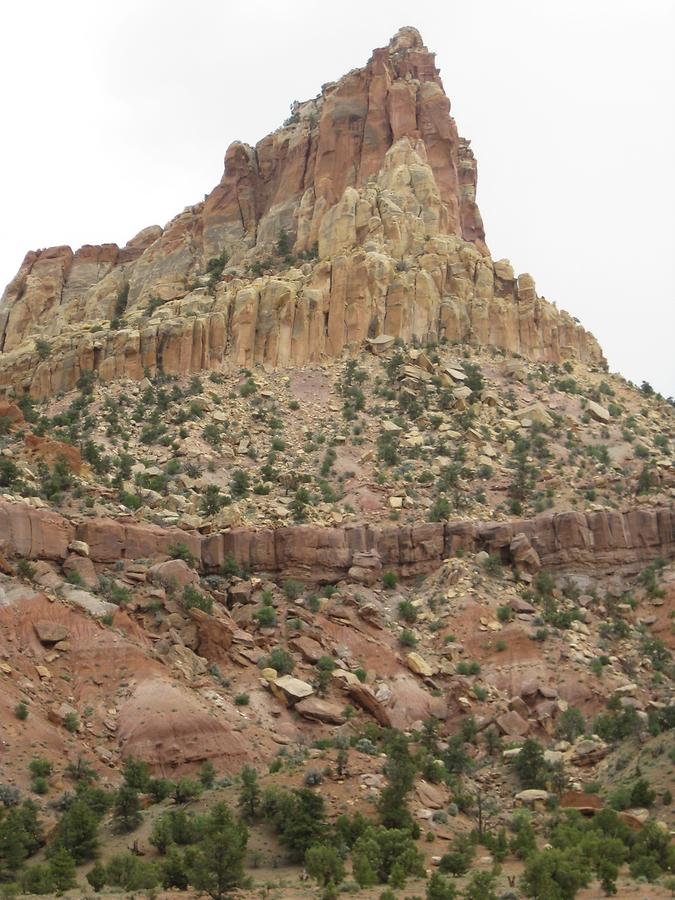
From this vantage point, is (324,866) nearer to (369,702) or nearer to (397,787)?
(397,787)

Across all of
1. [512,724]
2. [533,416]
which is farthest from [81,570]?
[533,416]

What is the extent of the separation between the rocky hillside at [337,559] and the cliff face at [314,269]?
0.91 feet

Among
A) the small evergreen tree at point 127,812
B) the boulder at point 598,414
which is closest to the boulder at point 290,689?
the small evergreen tree at point 127,812

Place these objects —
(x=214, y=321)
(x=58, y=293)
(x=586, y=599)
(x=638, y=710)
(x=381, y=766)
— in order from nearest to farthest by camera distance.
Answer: (x=381, y=766), (x=638, y=710), (x=586, y=599), (x=214, y=321), (x=58, y=293)

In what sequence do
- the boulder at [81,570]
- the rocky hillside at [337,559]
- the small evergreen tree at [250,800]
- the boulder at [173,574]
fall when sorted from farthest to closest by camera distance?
the boulder at [173,574]
the boulder at [81,570]
the small evergreen tree at [250,800]
the rocky hillside at [337,559]

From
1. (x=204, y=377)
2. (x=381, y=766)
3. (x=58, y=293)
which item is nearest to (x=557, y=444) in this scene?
(x=204, y=377)

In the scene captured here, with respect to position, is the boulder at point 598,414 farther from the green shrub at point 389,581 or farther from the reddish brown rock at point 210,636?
the reddish brown rock at point 210,636

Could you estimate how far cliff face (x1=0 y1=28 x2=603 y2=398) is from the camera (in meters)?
74.2

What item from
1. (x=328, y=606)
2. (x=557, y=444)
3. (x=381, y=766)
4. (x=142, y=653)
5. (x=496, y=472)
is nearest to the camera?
(x=381, y=766)

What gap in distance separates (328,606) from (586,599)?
13.3 m

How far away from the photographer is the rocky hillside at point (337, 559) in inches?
1412

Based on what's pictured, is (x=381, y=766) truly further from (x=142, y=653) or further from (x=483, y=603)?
(x=483, y=603)

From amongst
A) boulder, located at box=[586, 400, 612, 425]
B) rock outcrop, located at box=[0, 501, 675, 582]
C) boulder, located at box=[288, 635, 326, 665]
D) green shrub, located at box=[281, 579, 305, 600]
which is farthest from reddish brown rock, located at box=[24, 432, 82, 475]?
boulder, located at box=[586, 400, 612, 425]

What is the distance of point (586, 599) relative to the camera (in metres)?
56.5
